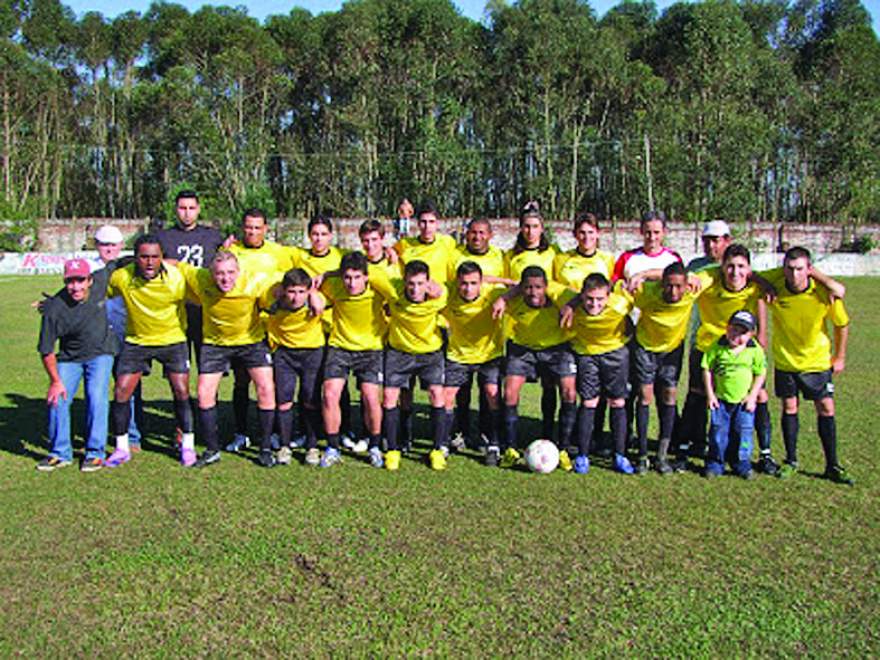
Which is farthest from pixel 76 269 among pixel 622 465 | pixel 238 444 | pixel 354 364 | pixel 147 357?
pixel 622 465

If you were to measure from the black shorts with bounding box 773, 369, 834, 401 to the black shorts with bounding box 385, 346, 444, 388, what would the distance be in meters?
2.90

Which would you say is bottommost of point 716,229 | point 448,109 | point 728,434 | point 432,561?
point 432,561

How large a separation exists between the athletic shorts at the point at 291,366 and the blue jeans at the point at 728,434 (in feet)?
11.3

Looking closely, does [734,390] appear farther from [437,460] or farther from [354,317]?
[354,317]

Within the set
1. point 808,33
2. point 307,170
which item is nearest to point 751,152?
point 808,33

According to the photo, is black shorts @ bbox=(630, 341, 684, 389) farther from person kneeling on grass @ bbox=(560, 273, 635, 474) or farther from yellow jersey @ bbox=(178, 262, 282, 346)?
yellow jersey @ bbox=(178, 262, 282, 346)

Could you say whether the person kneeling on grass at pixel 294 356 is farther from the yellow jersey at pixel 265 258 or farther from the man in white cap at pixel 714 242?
the man in white cap at pixel 714 242

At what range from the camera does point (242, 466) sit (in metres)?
6.71

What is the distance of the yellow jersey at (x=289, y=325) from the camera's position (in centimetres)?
676

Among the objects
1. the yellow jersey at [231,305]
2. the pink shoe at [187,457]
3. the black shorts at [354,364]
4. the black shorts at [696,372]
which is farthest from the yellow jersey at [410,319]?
the black shorts at [696,372]

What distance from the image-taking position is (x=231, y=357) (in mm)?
6914

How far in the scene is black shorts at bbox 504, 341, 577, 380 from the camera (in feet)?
22.2

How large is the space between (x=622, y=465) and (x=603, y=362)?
877 millimetres

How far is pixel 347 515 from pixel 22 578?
2.02 metres
